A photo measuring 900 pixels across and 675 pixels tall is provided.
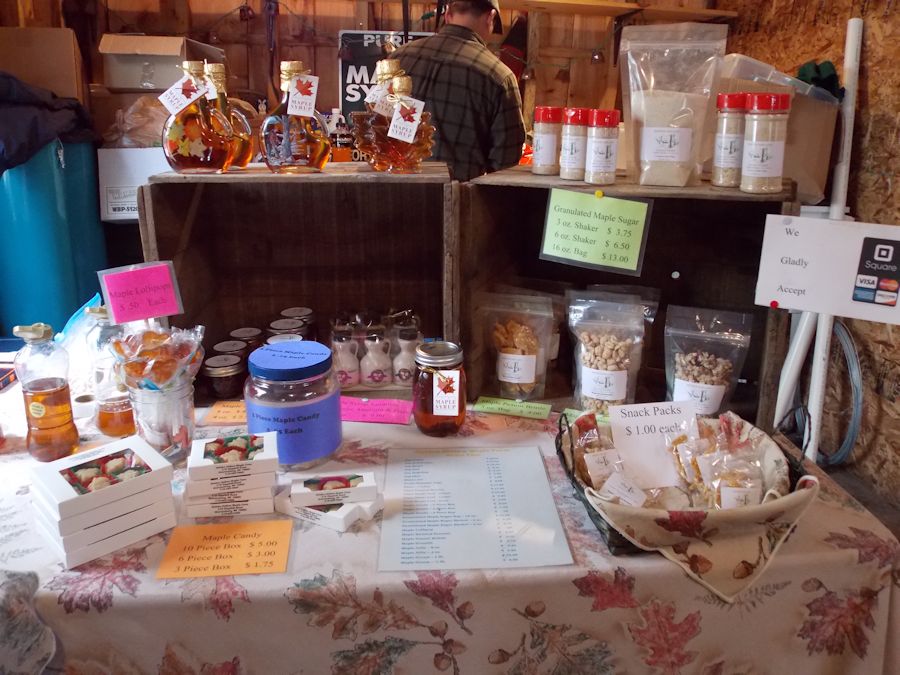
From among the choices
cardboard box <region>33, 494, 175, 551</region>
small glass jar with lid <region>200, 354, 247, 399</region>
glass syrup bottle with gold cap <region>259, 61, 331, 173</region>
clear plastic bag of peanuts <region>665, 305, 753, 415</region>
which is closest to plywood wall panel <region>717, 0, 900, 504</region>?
clear plastic bag of peanuts <region>665, 305, 753, 415</region>

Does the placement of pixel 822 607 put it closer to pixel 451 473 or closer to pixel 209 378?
pixel 451 473

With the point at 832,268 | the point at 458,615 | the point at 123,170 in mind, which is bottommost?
the point at 458,615

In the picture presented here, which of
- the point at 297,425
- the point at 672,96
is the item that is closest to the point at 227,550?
the point at 297,425

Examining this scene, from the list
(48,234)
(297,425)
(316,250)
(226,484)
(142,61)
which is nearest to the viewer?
(226,484)

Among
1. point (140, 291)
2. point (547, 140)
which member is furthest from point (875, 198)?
point (140, 291)

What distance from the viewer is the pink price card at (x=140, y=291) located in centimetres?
109

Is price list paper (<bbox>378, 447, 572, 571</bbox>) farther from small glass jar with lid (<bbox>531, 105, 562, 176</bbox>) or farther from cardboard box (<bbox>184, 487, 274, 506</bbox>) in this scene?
small glass jar with lid (<bbox>531, 105, 562, 176</bbox>)

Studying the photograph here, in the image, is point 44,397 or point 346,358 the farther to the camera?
point 346,358

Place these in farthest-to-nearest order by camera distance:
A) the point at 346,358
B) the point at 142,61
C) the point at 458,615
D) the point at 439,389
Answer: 1. the point at 142,61
2. the point at 346,358
3. the point at 439,389
4. the point at 458,615

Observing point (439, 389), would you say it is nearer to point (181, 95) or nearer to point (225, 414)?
point (225, 414)

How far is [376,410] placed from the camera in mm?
1233

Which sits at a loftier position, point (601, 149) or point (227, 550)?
point (601, 149)

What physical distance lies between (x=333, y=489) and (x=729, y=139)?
Result: 2.47ft

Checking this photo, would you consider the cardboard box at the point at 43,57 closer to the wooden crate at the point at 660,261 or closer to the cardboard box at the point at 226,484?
the wooden crate at the point at 660,261
